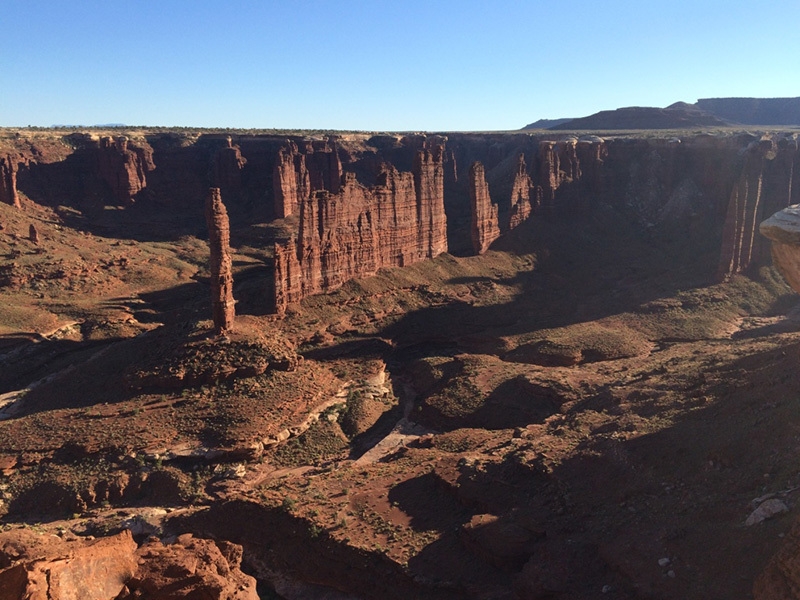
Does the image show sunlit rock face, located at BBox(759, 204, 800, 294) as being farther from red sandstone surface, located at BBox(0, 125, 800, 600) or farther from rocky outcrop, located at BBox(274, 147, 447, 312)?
rocky outcrop, located at BBox(274, 147, 447, 312)

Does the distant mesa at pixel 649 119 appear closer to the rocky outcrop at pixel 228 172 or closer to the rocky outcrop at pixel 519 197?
the rocky outcrop at pixel 228 172

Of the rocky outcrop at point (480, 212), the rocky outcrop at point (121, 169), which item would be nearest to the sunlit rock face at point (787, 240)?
the rocky outcrop at point (480, 212)

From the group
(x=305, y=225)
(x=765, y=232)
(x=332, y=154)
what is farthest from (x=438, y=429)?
(x=332, y=154)

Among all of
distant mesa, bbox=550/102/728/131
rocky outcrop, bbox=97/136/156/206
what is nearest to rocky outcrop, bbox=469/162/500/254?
rocky outcrop, bbox=97/136/156/206

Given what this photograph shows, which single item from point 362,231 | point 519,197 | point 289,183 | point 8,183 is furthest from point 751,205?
point 8,183

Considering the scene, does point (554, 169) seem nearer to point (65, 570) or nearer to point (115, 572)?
point (115, 572)

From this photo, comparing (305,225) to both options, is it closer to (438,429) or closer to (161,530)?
(438,429)
